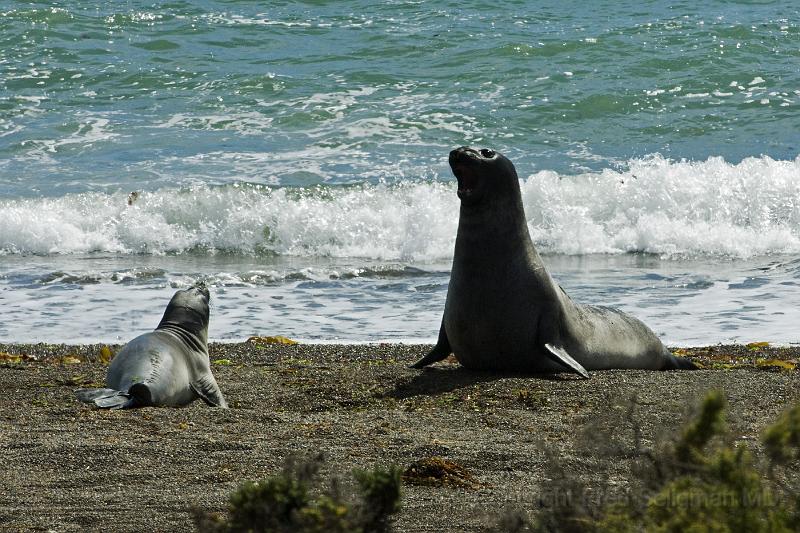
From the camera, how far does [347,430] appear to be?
16.3 feet

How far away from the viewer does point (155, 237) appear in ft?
44.2

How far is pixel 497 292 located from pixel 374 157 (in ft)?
32.0

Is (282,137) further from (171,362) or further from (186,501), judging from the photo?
(186,501)

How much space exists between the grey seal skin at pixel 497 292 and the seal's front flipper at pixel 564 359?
0.02m

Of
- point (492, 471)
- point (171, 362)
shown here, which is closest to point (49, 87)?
point (171, 362)

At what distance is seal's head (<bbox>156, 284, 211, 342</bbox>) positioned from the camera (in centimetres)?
672

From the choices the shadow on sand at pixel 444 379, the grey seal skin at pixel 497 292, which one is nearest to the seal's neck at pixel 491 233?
the grey seal skin at pixel 497 292

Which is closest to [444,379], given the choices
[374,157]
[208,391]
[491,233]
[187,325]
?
[491,233]

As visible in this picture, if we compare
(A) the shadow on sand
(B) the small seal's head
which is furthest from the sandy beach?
(B) the small seal's head

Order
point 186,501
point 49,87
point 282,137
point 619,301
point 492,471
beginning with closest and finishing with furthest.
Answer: point 186,501, point 492,471, point 619,301, point 282,137, point 49,87

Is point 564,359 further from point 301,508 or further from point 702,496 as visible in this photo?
point 301,508

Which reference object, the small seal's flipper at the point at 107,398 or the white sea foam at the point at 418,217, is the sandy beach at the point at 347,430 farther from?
the white sea foam at the point at 418,217

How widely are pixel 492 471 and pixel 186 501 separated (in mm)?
1106

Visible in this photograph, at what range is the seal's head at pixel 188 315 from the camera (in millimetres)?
6722
